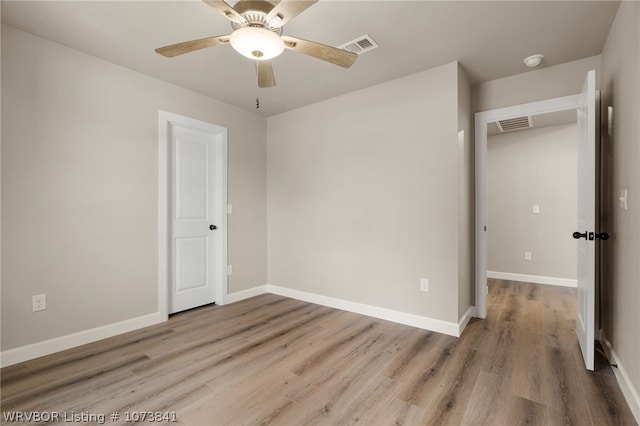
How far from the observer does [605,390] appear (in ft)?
6.25

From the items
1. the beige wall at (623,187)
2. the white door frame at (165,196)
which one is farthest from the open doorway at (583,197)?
the white door frame at (165,196)

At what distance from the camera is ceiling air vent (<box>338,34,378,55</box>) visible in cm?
242

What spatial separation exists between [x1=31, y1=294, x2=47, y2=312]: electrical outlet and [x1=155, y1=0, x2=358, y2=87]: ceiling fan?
2135mm

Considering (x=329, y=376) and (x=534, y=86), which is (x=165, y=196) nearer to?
(x=329, y=376)

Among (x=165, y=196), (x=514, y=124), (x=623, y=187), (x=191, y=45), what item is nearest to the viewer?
(x=191, y=45)

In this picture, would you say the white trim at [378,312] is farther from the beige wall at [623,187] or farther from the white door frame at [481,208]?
the beige wall at [623,187]

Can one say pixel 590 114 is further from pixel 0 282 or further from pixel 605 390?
pixel 0 282

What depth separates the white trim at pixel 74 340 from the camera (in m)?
2.25

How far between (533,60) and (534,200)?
294 cm

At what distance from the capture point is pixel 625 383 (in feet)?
6.01

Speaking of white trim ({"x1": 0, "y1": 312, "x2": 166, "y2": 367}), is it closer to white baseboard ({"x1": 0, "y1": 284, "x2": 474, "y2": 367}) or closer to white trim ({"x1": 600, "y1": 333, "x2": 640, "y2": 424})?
white baseboard ({"x1": 0, "y1": 284, "x2": 474, "y2": 367})

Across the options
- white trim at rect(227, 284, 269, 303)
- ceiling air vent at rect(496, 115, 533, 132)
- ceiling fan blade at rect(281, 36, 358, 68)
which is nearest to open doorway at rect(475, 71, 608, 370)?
ceiling air vent at rect(496, 115, 533, 132)

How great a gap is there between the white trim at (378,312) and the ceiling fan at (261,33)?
7.91 feet

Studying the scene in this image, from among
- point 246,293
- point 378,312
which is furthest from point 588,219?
point 246,293
